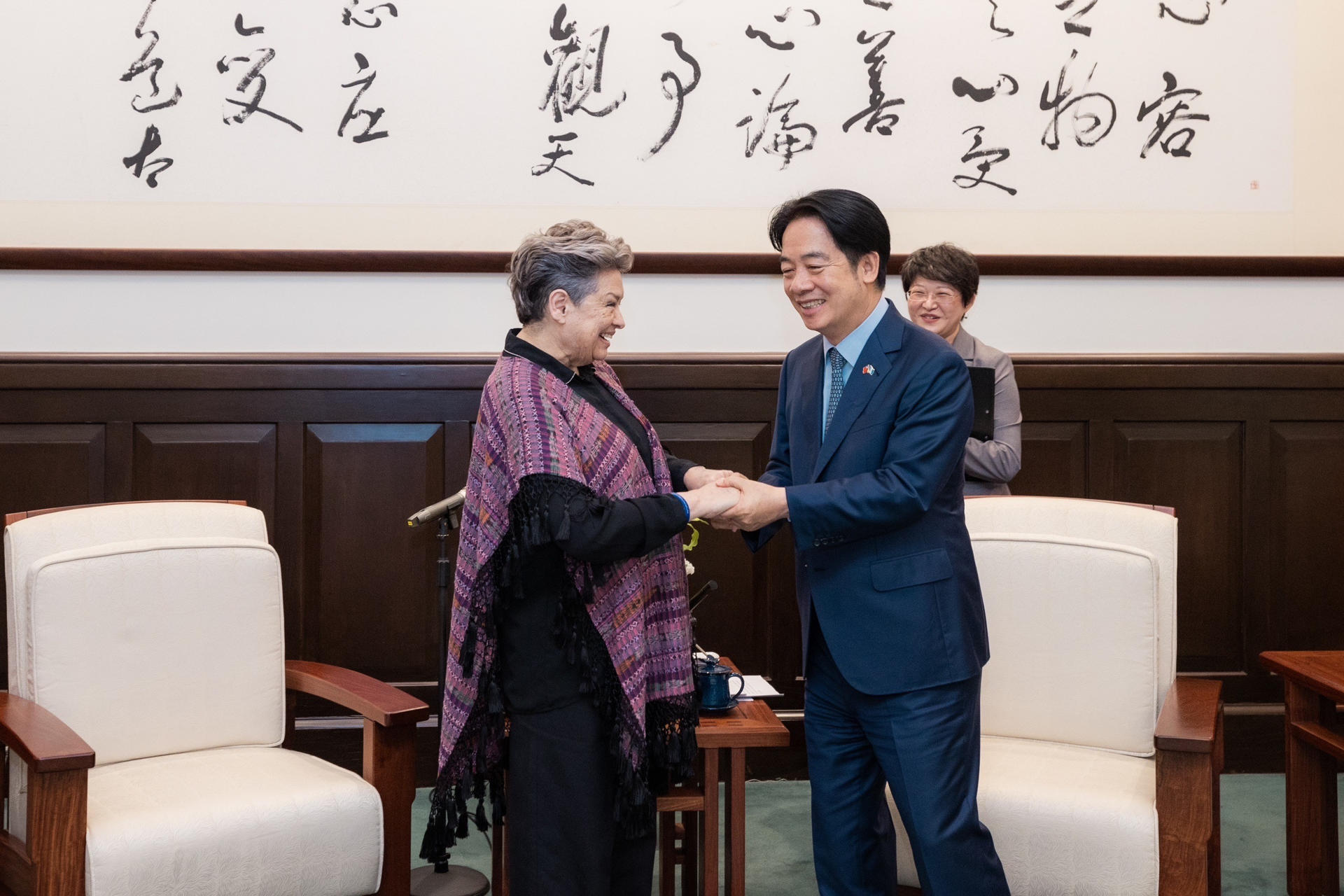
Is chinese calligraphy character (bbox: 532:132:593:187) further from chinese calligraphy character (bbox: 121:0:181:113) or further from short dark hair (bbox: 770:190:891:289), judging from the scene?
short dark hair (bbox: 770:190:891:289)

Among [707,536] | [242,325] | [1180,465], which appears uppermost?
[242,325]

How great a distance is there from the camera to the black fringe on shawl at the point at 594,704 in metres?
1.79

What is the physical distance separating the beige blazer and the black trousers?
4.47 ft

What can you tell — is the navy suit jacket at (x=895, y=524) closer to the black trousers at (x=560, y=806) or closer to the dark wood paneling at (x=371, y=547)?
the black trousers at (x=560, y=806)

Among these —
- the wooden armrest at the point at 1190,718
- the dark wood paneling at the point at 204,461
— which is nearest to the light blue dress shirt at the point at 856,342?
the wooden armrest at the point at 1190,718

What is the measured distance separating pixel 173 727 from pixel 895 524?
155 centimetres

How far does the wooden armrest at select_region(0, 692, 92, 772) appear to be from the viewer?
1.80m

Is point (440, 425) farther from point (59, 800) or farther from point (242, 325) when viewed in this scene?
point (59, 800)

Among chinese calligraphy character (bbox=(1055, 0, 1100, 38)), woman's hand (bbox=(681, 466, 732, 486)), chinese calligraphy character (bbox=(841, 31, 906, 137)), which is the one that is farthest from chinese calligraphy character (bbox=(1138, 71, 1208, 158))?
woman's hand (bbox=(681, 466, 732, 486))

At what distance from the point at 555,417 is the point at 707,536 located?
1.66 metres

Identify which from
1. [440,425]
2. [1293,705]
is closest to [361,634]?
[440,425]

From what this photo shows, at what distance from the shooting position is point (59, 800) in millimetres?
1805

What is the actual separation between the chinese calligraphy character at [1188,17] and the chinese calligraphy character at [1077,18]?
21 centimetres

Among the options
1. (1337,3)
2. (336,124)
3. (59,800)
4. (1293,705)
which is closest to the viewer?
(59,800)
